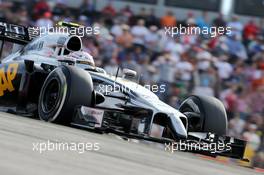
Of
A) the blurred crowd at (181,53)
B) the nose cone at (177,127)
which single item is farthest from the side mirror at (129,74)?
the blurred crowd at (181,53)

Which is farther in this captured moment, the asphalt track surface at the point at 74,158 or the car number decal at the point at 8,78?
the car number decal at the point at 8,78

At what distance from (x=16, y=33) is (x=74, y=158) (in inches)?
250

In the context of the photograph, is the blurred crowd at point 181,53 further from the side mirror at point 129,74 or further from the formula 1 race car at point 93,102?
the side mirror at point 129,74

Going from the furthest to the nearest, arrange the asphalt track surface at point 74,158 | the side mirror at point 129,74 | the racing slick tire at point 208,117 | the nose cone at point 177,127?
the side mirror at point 129,74, the racing slick tire at point 208,117, the nose cone at point 177,127, the asphalt track surface at point 74,158

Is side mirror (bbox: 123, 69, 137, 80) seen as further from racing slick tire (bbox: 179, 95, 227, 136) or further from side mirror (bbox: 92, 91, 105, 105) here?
racing slick tire (bbox: 179, 95, 227, 136)

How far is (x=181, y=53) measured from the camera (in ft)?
50.3

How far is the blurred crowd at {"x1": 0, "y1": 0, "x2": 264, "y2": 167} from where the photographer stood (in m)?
14.0

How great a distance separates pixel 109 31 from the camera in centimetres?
1673


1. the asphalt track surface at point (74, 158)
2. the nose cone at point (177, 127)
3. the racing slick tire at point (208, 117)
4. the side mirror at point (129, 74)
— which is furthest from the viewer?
the side mirror at point (129, 74)

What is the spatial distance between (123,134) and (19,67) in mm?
2307

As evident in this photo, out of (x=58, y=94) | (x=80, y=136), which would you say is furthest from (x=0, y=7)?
(x=80, y=136)

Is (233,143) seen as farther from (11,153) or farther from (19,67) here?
(11,153)

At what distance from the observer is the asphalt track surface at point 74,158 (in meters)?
5.23

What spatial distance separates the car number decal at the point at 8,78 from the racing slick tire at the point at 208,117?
8.79ft
